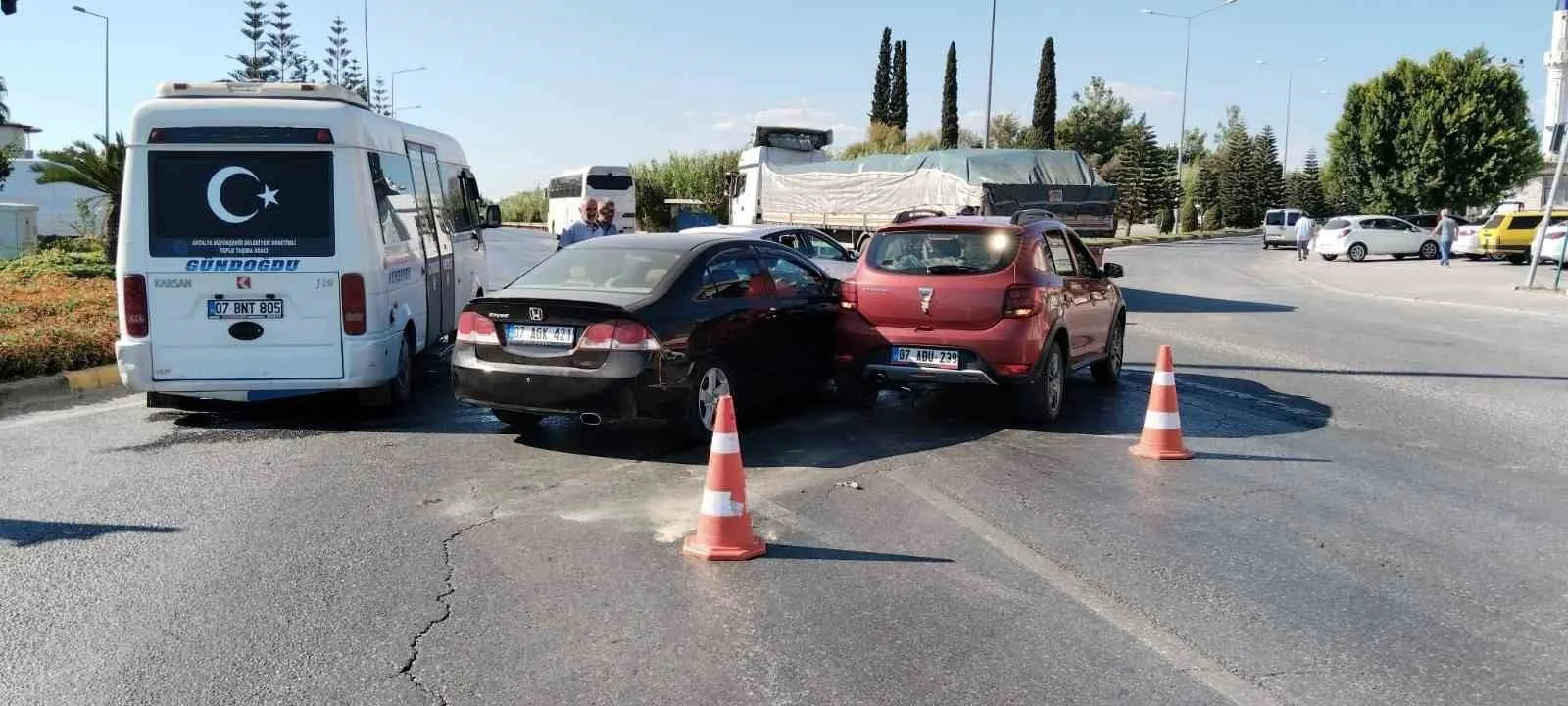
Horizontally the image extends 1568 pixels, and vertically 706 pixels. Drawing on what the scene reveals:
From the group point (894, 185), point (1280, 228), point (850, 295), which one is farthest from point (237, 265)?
point (1280, 228)

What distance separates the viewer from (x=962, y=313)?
8.62 metres

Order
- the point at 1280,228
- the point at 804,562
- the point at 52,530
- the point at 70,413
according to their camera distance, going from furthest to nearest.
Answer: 1. the point at 1280,228
2. the point at 70,413
3. the point at 52,530
4. the point at 804,562

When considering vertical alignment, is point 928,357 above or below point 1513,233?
below

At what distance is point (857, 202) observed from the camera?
24516 millimetres

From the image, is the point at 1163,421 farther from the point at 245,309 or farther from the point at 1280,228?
the point at 1280,228

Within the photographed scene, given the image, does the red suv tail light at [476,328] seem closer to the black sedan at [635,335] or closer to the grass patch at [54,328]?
the black sedan at [635,335]

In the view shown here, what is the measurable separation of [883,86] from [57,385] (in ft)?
243

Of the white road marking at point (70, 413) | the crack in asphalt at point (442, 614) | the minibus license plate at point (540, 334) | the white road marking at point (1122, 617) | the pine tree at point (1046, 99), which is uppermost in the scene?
the pine tree at point (1046, 99)

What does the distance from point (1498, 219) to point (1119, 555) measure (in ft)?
124

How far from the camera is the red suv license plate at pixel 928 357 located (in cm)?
863

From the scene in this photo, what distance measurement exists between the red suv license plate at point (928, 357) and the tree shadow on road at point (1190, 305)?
11.0 meters

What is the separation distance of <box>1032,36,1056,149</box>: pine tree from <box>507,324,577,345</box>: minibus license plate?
70.1 m

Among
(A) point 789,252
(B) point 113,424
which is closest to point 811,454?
(A) point 789,252

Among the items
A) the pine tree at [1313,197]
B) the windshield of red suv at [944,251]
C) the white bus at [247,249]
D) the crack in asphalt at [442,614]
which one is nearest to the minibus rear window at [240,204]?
the white bus at [247,249]
